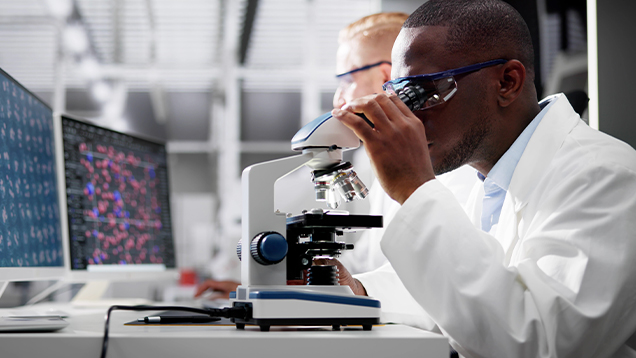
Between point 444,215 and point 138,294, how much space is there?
226cm

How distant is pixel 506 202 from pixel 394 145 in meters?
0.45

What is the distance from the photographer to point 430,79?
4.03ft

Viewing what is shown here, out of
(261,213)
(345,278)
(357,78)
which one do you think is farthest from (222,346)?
(357,78)

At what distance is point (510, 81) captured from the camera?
1.28m

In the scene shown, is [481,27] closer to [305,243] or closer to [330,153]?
[330,153]

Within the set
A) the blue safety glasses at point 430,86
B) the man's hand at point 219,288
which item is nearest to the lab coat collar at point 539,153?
the blue safety glasses at point 430,86

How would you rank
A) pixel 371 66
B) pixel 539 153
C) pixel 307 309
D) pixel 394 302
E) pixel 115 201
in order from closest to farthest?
pixel 307 309, pixel 539 153, pixel 394 302, pixel 115 201, pixel 371 66

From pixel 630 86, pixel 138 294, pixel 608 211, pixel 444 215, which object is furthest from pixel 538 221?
pixel 138 294

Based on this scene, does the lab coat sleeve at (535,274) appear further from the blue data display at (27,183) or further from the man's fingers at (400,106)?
the blue data display at (27,183)

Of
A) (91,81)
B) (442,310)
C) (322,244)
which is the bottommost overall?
(442,310)

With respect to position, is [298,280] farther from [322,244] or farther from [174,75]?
[174,75]

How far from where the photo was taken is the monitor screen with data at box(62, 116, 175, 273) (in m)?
1.67

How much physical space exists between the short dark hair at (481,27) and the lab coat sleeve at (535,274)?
41 cm

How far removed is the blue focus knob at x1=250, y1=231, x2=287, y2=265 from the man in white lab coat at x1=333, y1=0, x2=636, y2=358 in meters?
0.19
